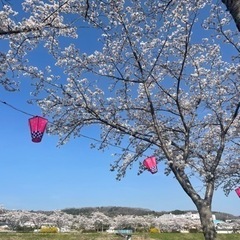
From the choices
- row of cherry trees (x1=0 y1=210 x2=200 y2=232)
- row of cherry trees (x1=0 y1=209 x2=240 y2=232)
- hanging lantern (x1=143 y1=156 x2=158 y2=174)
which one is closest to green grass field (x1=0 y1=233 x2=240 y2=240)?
hanging lantern (x1=143 y1=156 x2=158 y2=174)

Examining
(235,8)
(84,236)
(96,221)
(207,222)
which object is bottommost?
(207,222)

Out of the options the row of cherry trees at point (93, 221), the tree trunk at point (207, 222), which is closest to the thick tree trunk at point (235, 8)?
the tree trunk at point (207, 222)

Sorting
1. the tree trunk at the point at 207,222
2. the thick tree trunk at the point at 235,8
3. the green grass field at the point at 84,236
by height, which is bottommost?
the tree trunk at the point at 207,222

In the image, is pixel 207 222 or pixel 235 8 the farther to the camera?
pixel 207 222

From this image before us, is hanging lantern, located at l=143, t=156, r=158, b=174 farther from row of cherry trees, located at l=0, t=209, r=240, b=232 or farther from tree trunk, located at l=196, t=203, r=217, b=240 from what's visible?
row of cherry trees, located at l=0, t=209, r=240, b=232

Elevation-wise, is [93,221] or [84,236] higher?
[93,221]

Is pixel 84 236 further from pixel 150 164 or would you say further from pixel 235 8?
pixel 235 8

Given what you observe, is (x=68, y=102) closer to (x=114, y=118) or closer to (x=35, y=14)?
(x=114, y=118)

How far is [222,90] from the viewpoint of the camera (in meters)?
12.6

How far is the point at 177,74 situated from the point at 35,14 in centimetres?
505

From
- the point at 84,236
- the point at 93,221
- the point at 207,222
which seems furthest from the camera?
the point at 93,221

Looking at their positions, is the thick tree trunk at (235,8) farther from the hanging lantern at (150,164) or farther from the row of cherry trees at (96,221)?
the row of cherry trees at (96,221)

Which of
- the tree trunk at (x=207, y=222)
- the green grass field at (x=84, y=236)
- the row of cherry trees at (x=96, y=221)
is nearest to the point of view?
the tree trunk at (x=207, y=222)

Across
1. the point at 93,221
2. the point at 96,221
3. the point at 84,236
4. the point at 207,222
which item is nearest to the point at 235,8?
the point at 207,222
